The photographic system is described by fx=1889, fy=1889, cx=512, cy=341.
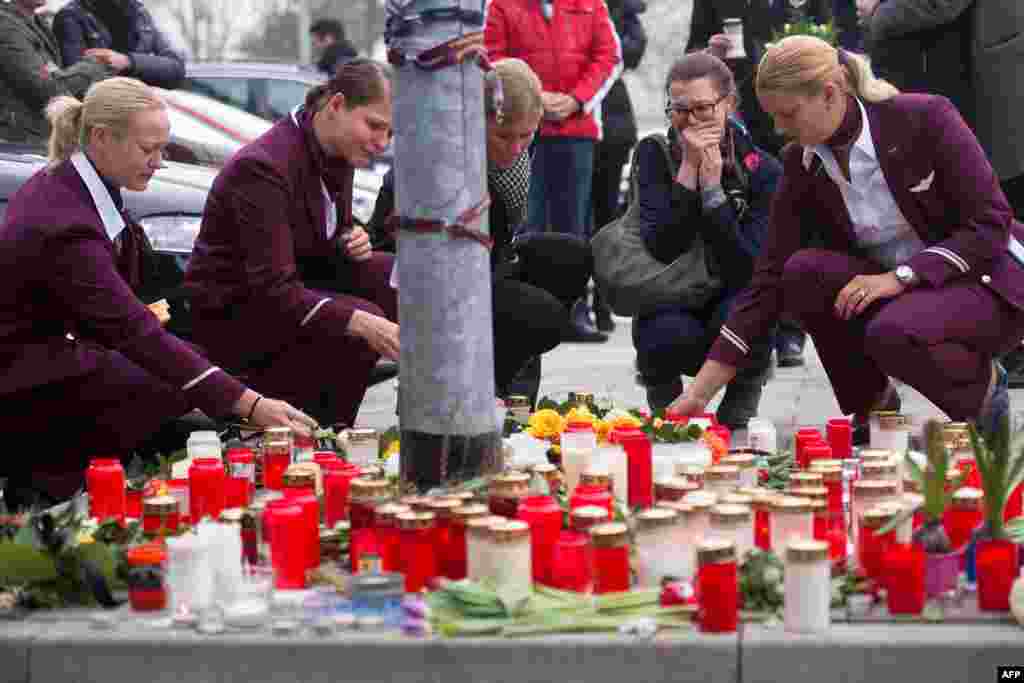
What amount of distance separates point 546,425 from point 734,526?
5.04ft

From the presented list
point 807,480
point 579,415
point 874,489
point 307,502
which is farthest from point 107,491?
point 874,489

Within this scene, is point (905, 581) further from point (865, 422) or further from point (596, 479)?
point (865, 422)

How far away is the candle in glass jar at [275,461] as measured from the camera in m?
4.88

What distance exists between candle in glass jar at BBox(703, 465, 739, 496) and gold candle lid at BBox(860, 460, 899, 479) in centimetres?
31

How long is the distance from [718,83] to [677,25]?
34.4 metres

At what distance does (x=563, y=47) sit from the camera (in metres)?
8.44

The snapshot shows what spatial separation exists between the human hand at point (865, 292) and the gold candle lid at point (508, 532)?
6.83 ft

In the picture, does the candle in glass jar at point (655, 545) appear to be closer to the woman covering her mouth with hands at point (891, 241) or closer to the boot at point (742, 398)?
the woman covering her mouth with hands at point (891, 241)

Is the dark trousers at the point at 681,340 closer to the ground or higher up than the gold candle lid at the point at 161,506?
higher up

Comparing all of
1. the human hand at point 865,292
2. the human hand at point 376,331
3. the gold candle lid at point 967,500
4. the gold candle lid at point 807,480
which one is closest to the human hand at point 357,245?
the human hand at point 376,331

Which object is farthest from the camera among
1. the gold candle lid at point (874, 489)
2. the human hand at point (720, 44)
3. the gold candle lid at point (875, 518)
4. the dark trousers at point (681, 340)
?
the human hand at point (720, 44)

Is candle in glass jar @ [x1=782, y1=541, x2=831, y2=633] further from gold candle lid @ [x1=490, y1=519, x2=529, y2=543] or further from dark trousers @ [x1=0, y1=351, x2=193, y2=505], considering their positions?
dark trousers @ [x1=0, y1=351, x2=193, y2=505]

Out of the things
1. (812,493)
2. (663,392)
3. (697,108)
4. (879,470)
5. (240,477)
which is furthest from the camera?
(663,392)

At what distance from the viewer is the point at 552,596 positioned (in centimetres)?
381
